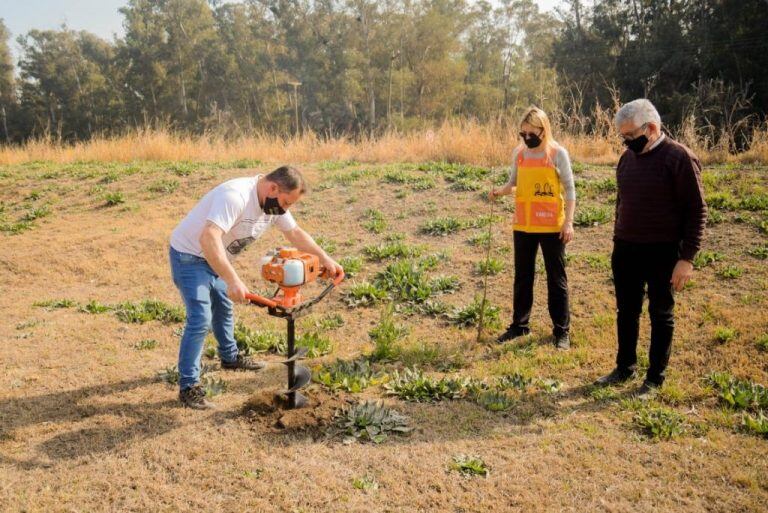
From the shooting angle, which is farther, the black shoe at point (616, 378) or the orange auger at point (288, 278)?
the black shoe at point (616, 378)

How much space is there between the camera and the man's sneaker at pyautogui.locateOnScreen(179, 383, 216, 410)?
412 cm

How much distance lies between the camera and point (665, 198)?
12.6 feet

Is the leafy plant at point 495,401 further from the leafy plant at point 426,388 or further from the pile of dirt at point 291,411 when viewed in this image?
the pile of dirt at point 291,411

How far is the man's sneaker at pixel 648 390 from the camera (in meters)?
4.14

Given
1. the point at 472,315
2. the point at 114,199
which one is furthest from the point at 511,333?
the point at 114,199

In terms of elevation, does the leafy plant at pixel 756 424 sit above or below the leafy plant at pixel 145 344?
above

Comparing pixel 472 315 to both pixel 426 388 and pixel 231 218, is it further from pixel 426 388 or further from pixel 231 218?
pixel 231 218

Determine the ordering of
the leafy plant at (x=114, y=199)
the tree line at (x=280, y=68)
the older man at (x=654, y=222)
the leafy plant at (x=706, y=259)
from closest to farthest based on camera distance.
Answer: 1. the older man at (x=654, y=222)
2. the leafy plant at (x=706, y=259)
3. the leafy plant at (x=114, y=199)
4. the tree line at (x=280, y=68)

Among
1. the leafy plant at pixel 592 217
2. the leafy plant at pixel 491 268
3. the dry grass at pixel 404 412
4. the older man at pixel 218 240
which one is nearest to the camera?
the dry grass at pixel 404 412

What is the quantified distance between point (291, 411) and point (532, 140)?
2.95 metres

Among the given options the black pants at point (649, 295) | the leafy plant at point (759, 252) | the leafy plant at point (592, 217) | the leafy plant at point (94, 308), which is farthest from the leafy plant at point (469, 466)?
the leafy plant at point (592, 217)

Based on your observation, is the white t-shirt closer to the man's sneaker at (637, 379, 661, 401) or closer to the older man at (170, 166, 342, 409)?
the older man at (170, 166, 342, 409)

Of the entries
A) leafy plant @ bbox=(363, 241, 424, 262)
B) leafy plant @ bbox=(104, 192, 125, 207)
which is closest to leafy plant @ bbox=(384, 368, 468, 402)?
leafy plant @ bbox=(363, 241, 424, 262)

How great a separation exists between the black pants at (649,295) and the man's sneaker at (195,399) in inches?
125
